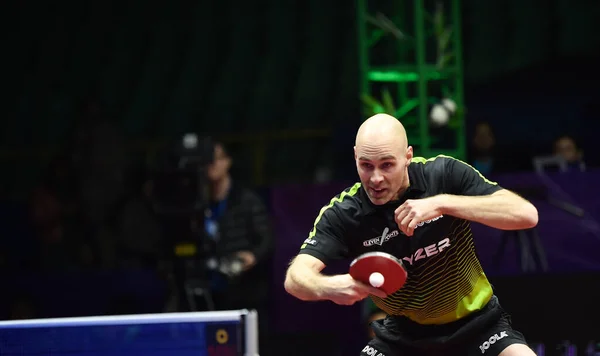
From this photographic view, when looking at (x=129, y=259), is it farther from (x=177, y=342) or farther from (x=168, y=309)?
(x=177, y=342)

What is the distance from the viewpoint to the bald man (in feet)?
14.9

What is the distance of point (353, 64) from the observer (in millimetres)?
14328

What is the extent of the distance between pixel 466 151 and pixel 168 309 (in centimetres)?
457

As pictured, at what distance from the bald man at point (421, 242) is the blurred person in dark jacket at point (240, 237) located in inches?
121

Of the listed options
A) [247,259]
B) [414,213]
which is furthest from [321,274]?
[247,259]

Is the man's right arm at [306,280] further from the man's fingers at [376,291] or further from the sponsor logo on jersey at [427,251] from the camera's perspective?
the sponsor logo on jersey at [427,251]

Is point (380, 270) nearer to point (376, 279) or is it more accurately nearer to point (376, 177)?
point (376, 279)

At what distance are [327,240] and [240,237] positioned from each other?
343 centimetres

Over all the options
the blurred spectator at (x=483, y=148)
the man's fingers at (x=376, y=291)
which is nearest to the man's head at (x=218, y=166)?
the blurred spectator at (x=483, y=148)

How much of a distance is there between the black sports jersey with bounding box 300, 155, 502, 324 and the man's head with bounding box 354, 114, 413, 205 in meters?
0.20

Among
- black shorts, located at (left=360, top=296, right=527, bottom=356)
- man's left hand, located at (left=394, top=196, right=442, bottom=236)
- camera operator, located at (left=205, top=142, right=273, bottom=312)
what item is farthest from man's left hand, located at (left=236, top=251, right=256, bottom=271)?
man's left hand, located at (left=394, top=196, right=442, bottom=236)

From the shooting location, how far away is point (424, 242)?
4.80m

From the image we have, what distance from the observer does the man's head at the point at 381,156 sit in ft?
14.8

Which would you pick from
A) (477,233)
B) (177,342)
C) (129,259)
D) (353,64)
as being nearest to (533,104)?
(353,64)
